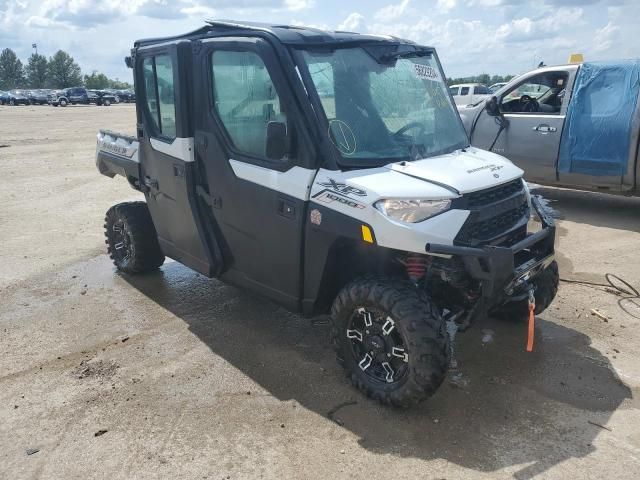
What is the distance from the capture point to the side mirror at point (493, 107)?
8578mm

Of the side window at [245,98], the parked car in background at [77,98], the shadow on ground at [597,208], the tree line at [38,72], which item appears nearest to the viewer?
the side window at [245,98]

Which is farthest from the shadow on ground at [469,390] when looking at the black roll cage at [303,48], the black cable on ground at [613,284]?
the black roll cage at [303,48]

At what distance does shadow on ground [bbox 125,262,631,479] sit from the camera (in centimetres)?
331

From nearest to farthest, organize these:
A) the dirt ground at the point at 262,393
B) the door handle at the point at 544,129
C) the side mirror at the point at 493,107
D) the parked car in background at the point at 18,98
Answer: the dirt ground at the point at 262,393 → the door handle at the point at 544,129 → the side mirror at the point at 493,107 → the parked car in background at the point at 18,98

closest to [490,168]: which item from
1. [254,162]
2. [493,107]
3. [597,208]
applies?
[254,162]

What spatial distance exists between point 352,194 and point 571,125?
5.67 metres

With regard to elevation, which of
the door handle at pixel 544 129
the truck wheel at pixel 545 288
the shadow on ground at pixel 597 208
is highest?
the door handle at pixel 544 129

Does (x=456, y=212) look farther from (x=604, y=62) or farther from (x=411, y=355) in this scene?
(x=604, y=62)

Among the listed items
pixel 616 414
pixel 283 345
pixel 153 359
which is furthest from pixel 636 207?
pixel 153 359

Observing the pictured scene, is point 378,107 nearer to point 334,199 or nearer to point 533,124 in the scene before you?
point 334,199

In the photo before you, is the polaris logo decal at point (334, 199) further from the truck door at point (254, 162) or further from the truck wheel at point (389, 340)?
the truck wheel at point (389, 340)

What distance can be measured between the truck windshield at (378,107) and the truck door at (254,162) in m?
0.25

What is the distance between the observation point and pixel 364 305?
11.9 ft

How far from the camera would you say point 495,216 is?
3766mm
